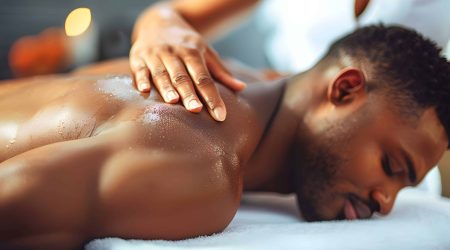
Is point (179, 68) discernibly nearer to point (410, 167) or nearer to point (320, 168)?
point (320, 168)

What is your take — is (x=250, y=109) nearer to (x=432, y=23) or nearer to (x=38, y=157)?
(x=38, y=157)

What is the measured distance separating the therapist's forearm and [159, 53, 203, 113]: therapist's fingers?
294 mm

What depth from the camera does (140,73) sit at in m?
0.87

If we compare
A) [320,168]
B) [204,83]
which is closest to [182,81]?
[204,83]

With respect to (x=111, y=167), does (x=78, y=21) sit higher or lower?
lower

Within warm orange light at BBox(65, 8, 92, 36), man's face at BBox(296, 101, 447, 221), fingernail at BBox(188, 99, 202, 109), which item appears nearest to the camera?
fingernail at BBox(188, 99, 202, 109)

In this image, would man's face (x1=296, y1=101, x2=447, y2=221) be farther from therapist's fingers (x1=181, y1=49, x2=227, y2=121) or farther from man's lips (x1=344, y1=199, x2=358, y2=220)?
therapist's fingers (x1=181, y1=49, x2=227, y2=121)

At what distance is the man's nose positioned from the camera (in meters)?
0.93

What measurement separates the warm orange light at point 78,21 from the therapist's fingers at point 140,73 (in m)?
1.08

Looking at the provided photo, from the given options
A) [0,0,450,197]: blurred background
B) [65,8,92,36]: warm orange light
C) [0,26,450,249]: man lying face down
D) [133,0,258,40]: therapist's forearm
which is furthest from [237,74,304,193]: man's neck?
[65,8,92,36]: warm orange light

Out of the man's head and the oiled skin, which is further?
the man's head

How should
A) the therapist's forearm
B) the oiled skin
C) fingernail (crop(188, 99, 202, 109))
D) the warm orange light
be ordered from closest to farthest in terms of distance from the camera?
the oiled skin
fingernail (crop(188, 99, 202, 109))
the therapist's forearm
the warm orange light

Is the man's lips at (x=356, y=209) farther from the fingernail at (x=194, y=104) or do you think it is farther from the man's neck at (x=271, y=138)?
the fingernail at (x=194, y=104)

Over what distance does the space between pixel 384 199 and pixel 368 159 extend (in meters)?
0.08
